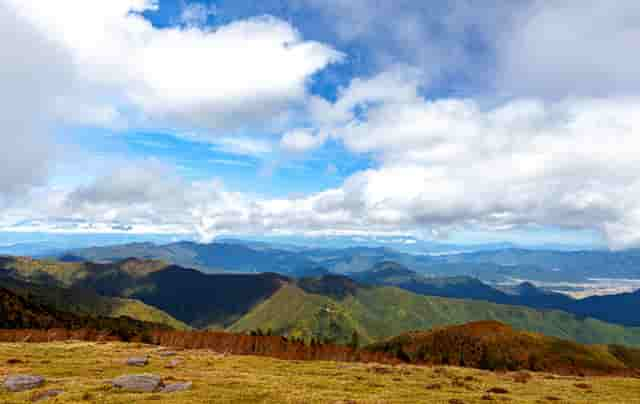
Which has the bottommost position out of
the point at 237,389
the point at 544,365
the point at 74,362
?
the point at 544,365

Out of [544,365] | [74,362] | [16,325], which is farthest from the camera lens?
[544,365]

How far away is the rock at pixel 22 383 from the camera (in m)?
29.0

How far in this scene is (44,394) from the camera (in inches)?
1069

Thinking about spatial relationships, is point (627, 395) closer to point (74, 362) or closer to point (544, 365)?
point (74, 362)

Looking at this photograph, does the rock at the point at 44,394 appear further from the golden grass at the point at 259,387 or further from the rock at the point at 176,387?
the rock at the point at 176,387

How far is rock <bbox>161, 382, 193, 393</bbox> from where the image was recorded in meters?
30.4

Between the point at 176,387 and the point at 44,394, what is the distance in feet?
29.2

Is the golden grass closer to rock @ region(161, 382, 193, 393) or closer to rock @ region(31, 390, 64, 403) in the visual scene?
rock @ region(31, 390, 64, 403)

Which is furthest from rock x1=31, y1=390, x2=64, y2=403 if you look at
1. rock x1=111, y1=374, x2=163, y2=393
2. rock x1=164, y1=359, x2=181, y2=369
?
rock x1=164, y1=359, x2=181, y2=369

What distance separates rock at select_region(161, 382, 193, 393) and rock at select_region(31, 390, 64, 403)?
710 cm

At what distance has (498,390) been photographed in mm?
39781

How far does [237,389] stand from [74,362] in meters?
29.1

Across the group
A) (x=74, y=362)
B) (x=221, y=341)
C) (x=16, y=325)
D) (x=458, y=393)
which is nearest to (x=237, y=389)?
(x=458, y=393)

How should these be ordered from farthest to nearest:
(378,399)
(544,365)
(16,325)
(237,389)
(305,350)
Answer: (544,365), (16,325), (305,350), (237,389), (378,399)
